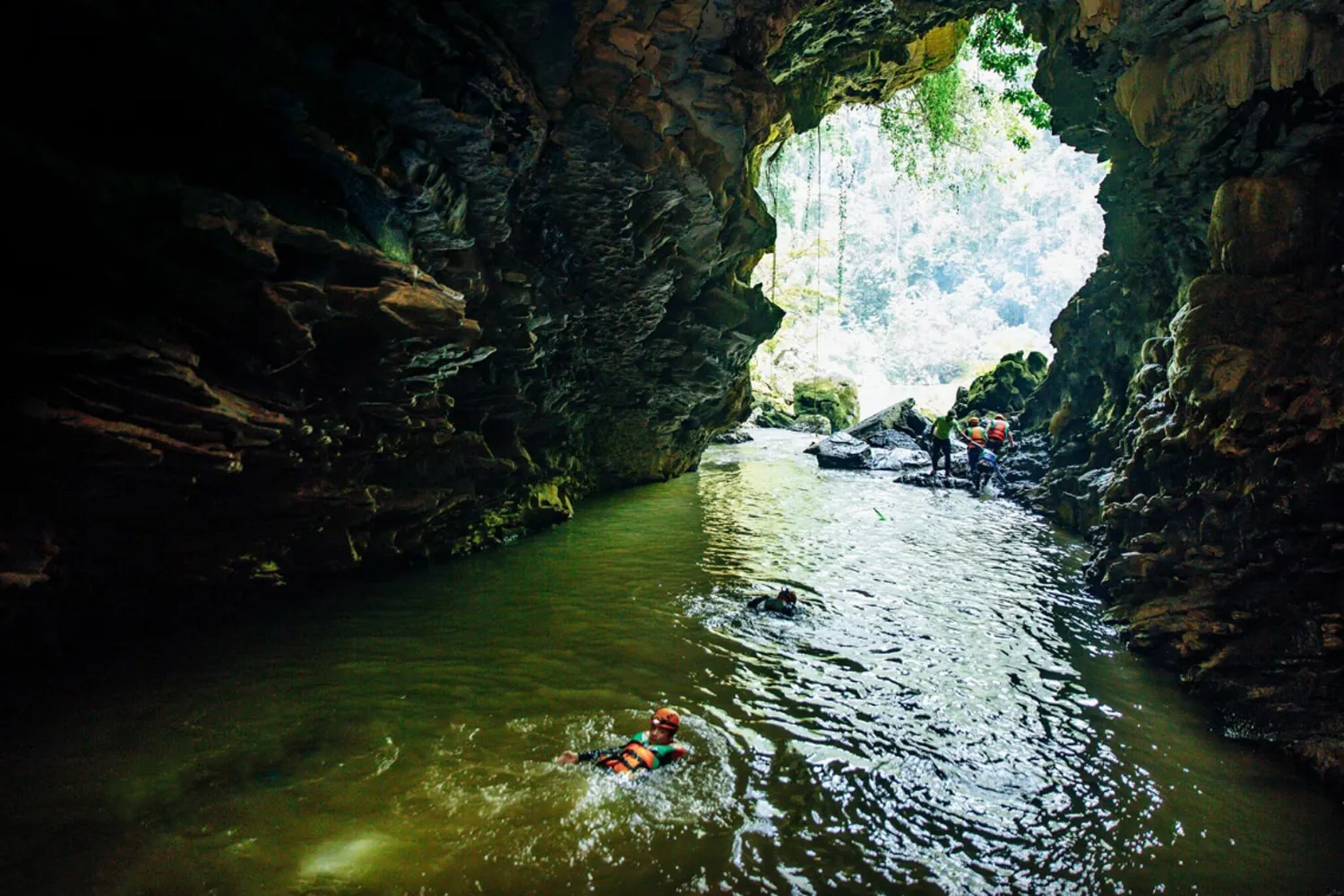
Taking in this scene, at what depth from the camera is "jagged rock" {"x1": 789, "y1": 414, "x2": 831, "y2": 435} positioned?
104 feet

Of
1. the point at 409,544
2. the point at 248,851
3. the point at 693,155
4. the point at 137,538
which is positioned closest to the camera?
the point at 248,851

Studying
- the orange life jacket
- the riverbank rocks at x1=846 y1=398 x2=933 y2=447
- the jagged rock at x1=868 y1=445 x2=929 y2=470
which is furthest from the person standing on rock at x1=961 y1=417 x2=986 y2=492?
the orange life jacket

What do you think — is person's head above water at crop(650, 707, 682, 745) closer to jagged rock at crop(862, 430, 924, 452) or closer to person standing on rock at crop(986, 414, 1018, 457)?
person standing on rock at crop(986, 414, 1018, 457)

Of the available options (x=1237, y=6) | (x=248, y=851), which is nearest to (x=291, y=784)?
(x=248, y=851)

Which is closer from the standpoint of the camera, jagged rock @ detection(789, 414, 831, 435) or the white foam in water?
the white foam in water

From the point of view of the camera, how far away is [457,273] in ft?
27.0

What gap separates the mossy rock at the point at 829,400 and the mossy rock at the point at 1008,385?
8455mm

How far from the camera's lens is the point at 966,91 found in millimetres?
16391

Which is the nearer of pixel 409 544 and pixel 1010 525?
pixel 409 544

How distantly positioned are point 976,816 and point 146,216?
7.04m

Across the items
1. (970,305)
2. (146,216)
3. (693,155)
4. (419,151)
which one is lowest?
(146,216)

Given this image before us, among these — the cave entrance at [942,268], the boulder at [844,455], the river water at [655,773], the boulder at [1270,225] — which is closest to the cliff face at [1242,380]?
→ the boulder at [1270,225]

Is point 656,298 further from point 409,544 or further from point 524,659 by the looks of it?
point 524,659

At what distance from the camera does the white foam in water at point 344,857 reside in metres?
3.55
